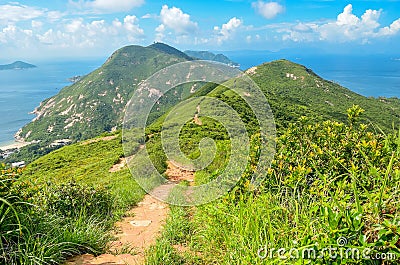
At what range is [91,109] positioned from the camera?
12388 cm

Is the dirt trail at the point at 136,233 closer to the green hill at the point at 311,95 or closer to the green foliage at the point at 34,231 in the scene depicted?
the green foliage at the point at 34,231

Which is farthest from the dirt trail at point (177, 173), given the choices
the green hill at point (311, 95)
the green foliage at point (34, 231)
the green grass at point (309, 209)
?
the green hill at point (311, 95)

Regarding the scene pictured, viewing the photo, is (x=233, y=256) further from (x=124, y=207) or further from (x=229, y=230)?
(x=124, y=207)

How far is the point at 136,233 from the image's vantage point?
14.2 feet

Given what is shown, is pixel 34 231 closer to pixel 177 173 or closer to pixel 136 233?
pixel 136 233

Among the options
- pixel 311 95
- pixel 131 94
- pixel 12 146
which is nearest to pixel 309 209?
pixel 311 95

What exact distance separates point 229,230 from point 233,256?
45 cm

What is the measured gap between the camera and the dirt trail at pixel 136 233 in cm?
315

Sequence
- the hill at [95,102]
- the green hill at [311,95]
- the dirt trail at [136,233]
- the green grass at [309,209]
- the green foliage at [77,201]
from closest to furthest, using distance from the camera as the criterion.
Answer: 1. the green grass at [309,209]
2. the dirt trail at [136,233]
3. the green foliage at [77,201]
4. the green hill at [311,95]
5. the hill at [95,102]

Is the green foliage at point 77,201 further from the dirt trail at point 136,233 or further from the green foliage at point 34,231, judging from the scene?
the dirt trail at point 136,233

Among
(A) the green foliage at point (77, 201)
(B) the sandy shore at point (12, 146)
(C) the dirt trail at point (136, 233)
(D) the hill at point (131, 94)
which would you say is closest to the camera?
(C) the dirt trail at point (136, 233)

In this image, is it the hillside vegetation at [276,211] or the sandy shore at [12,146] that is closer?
the hillside vegetation at [276,211]

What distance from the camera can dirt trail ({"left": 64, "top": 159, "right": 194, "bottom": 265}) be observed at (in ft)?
10.3

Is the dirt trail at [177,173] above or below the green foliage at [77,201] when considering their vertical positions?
below
